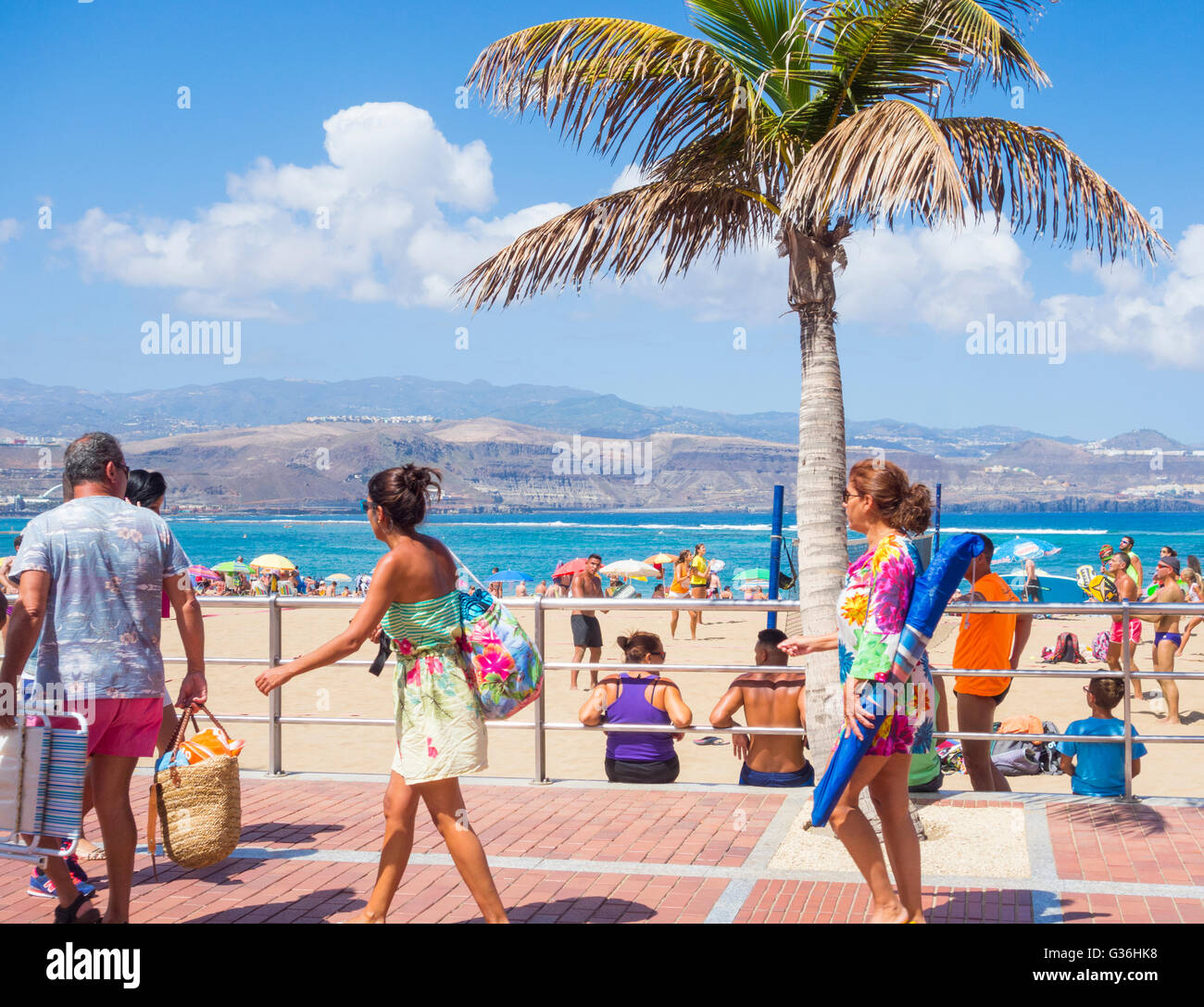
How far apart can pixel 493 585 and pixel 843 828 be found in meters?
25.9

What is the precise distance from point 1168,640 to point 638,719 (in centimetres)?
617

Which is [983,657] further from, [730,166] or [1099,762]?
[730,166]

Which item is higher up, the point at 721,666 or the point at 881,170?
the point at 881,170

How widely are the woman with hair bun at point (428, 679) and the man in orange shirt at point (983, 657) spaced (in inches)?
134

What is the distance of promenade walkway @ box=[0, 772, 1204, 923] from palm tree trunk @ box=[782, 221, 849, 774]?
656 millimetres

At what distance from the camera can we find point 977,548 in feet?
11.2

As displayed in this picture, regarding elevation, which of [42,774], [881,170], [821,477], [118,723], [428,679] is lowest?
[42,774]

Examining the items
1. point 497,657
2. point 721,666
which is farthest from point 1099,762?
point 497,657

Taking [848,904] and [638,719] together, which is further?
[638,719]

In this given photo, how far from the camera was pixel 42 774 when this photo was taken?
11.7 feet

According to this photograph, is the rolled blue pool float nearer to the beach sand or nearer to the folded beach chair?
the beach sand

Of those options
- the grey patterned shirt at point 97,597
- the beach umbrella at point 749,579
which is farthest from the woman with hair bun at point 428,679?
the beach umbrella at point 749,579

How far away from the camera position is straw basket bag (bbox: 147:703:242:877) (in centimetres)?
409

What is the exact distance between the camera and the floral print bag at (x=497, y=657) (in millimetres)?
3576
